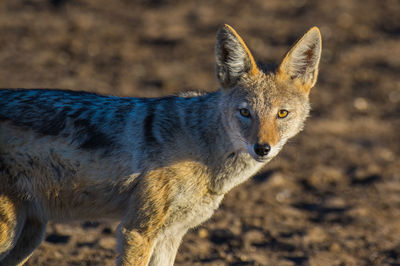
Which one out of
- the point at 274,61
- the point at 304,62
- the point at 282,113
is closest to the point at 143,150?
the point at 282,113

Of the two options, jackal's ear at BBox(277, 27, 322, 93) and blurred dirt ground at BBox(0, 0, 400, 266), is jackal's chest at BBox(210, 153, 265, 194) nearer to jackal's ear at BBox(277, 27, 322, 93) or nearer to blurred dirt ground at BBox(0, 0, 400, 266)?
jackal's ear at BBox(277, 27, 322, 93)

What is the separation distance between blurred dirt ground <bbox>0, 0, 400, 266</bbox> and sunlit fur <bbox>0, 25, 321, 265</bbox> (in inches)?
52.6

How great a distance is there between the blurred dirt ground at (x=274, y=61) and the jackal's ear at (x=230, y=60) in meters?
2.18

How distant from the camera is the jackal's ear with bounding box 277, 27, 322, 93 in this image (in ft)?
16.4

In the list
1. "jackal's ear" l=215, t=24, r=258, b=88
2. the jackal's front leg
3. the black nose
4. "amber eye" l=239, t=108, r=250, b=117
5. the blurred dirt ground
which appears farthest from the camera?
the blurred dirt ground

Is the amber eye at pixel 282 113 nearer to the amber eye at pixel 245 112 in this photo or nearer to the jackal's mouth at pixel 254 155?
the amber eye at pixel 245 112

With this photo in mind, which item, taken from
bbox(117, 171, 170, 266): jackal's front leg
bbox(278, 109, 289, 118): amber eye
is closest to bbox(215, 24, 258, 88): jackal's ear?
bbox(278, 109, 289, 118): amber eye

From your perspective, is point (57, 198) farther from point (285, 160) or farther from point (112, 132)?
point (285, 160)

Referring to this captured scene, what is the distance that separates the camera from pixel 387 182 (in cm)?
809

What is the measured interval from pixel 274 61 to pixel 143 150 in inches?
278

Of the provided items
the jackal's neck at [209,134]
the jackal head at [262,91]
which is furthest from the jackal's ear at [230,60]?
the jackal's neck at [209,134]

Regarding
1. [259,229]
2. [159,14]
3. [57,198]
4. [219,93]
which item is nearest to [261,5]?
[159,14]

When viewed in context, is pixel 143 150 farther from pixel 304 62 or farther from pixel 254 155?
pixel 304 62

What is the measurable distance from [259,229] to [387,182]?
2381mm
